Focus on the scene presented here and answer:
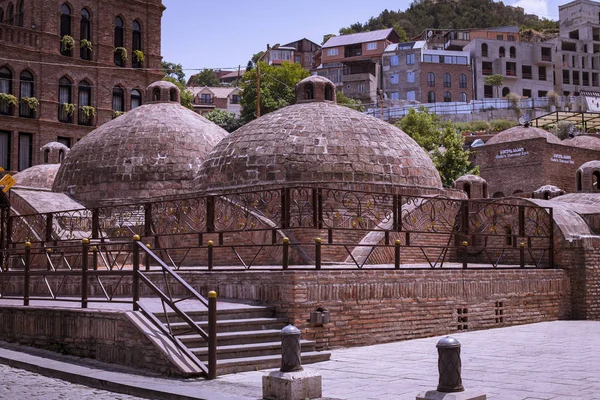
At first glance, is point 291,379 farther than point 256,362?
No

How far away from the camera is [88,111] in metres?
43.6

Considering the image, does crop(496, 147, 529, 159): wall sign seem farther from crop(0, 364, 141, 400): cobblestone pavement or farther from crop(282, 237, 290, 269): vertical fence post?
crop(0, 364, 141, 400): cobblestone pavement

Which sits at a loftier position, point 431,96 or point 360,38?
point 360,38

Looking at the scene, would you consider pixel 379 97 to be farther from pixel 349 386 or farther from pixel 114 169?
pixel 349 386

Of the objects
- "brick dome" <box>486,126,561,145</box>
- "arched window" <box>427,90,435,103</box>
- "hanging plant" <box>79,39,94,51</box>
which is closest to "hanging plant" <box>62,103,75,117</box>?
"hanging plant" <box>79,39,94,51</box>

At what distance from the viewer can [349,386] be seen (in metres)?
8.57

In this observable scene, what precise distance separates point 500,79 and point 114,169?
63.7 meters

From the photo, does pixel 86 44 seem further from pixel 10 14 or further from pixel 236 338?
pixel 236 338

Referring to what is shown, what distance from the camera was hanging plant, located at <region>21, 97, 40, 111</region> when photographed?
40844 millimetres

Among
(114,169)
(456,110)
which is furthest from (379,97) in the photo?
(114,169)

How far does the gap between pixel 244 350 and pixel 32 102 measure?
1364 inches

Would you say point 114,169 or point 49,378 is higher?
point 114,169

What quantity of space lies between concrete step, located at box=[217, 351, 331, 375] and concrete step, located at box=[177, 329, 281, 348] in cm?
42

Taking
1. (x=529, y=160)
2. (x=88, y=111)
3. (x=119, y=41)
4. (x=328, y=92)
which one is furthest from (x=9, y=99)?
(x=529, y=160)
